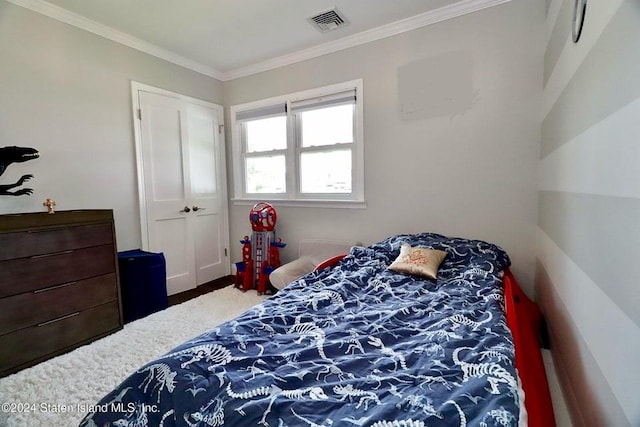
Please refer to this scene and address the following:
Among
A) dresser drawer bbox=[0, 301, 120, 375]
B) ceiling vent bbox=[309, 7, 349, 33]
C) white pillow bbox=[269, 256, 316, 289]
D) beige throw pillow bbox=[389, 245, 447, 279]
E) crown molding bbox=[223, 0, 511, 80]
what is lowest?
dresser drawer bbox=[0, 301, 120, 375]

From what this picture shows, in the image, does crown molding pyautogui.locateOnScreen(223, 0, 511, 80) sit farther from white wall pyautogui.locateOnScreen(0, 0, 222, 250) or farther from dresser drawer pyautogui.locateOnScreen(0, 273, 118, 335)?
dresser drawer pyautogui.locateOnScreen(0, 273, 118, 335)

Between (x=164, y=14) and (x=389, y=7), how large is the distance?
6.44ft

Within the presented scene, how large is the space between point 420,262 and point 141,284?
2.51 meters

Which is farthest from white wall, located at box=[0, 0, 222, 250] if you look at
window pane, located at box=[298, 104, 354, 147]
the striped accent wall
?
the striped accent wall

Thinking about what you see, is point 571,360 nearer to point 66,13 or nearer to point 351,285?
point 351,285

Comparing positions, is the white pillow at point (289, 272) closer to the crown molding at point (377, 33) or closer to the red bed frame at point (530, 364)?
the red bed frame at point (530, 364)

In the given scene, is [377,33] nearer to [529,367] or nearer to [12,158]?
[529,367]

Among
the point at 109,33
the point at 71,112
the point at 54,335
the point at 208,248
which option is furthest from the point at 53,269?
the point at 109,33

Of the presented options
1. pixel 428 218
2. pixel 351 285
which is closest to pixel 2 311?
pixel 351 285

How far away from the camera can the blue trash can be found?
8.64ft

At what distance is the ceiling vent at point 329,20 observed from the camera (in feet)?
8.22

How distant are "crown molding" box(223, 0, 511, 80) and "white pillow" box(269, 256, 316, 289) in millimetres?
2277

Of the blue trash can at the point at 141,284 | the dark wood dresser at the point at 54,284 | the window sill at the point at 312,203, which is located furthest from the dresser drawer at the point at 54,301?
the window sill at the point at 312,203

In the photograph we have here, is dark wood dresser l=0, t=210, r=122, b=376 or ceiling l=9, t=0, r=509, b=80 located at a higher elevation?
ceiling l=9, t=0, r=509, b=80
